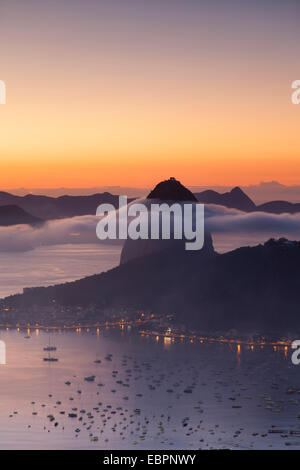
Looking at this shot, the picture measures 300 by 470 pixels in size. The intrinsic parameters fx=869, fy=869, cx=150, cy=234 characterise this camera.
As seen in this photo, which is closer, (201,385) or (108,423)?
(108,423)

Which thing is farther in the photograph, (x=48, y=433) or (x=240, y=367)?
(x=240, y=367)

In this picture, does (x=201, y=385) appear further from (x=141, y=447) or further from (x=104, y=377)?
(x=141, y=447)

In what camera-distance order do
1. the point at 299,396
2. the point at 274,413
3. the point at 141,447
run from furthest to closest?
the point at 299,396 → the point at 274,413 → the point at 141,447

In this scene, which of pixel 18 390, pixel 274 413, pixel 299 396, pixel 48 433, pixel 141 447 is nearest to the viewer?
pixel 141 447

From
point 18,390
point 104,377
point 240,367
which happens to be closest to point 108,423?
point 18,390

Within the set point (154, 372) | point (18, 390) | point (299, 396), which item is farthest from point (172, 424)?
point (154, 372)
